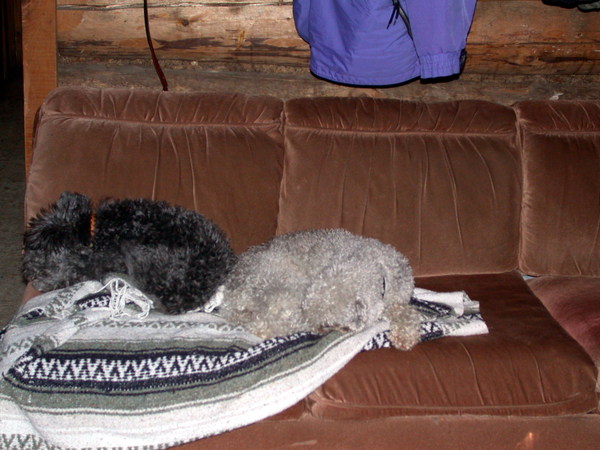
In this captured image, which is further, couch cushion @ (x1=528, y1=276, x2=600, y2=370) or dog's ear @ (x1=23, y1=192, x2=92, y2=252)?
couch cushion @ (x1=528, y1=276, x2=600, y2=370)

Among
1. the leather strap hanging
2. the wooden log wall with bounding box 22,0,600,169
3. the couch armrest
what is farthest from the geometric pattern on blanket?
the wooden log wall with bounding box 22,0,600,169

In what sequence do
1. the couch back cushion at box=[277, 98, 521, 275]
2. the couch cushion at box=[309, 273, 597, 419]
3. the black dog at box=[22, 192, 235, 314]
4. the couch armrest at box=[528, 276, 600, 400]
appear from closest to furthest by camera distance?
the couch cushion at box=[309, 273, 597, 419] < the black dog at box=[22, 192, 235, 314] < the couch armrest at box=[528, 276, 600, 400] < the couch back cushion at box=[277, 98, 521, 275]

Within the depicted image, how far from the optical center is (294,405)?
5.96 feet

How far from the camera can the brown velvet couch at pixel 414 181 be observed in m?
2.14

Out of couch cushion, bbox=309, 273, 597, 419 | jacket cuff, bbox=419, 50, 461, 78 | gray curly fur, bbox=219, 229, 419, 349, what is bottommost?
couch cushion, bbox=309, 273, 597, 419

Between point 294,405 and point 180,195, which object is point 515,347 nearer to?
point 294,405

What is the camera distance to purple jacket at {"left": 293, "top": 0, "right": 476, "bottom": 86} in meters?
2.25

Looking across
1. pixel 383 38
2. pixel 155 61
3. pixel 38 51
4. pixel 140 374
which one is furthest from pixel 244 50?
pixel 140 374

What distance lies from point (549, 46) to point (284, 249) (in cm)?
169

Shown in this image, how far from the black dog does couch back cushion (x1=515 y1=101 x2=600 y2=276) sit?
4.21 feet

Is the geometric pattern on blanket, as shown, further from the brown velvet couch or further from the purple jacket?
the purple jacket

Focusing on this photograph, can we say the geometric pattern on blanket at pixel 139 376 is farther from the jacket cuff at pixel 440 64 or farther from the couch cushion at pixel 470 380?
the jacket cuff at pixel 440 64

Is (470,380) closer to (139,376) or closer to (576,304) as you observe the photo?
(576,304)

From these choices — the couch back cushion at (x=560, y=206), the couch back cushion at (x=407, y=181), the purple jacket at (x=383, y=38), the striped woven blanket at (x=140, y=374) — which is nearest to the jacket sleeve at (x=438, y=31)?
the purple jacket at (x=383, y=38)
